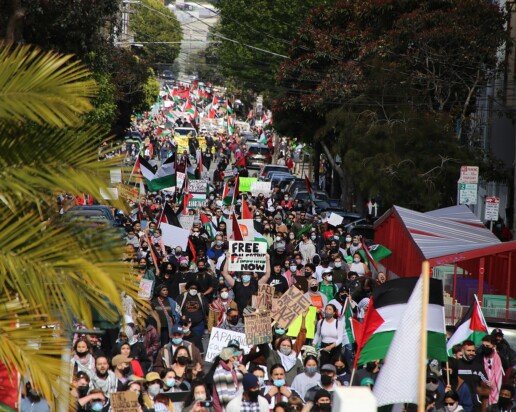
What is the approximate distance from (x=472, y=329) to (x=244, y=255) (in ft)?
22.0

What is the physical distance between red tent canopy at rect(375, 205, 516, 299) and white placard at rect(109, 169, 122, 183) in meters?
13.9

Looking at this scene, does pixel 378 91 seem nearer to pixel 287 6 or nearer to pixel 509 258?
pixel 509 258

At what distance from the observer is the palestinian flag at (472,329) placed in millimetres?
16500

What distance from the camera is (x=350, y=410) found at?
5.64 m

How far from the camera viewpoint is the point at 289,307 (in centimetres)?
1875

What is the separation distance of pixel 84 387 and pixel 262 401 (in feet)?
5.91

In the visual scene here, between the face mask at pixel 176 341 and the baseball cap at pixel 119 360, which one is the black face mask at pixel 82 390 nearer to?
the baseball cap at pixel 119 360

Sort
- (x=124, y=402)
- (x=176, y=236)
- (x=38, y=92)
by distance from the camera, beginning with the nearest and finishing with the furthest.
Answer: (x=38, y=92) → (x=124, y=402) → (x=176, y=236)

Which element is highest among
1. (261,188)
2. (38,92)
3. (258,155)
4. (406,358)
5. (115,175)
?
(258,155)

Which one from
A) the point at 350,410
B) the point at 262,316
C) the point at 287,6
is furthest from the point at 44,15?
the point at 287,6

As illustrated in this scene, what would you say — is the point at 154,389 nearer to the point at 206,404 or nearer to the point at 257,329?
the point at 206,404

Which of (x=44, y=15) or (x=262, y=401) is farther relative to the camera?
(x=44, y=15)

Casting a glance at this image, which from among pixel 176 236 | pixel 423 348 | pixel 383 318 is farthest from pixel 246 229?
pixel 423 348

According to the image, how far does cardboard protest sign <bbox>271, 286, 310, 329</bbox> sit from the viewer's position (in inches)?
736
